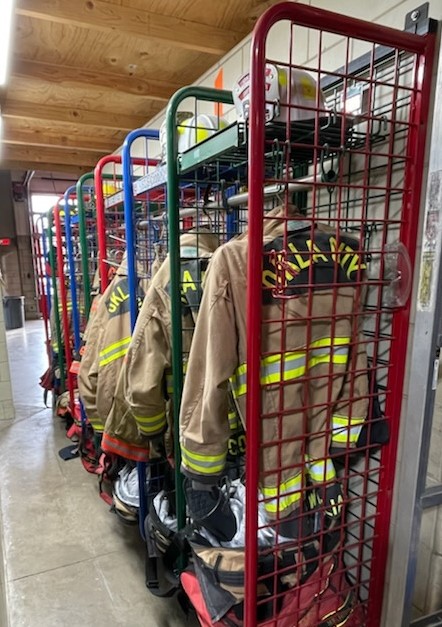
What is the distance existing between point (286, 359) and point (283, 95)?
702 millimetres

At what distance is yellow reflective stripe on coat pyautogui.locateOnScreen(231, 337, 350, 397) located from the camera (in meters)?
1.08

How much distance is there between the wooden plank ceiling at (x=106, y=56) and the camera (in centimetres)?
189

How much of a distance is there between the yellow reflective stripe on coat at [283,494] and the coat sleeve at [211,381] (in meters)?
0.15

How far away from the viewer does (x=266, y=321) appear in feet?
3.38

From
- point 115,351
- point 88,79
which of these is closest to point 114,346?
point 115,351

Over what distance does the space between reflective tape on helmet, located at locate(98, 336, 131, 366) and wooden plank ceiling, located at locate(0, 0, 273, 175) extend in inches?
59.4

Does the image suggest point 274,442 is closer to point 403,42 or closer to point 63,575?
point 403,42

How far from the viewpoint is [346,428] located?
1224mm

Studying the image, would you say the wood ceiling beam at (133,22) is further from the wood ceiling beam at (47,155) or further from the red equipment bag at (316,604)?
the wood ceiling beam at (47,155)

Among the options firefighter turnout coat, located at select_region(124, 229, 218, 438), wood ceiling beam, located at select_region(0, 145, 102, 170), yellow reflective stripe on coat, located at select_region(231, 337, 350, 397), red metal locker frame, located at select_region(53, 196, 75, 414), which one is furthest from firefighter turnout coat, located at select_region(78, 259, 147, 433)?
wood ceiling beam, located at select_region(0, 145, 102, 170)

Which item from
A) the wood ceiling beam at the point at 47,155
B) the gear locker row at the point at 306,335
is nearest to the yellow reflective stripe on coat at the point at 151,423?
the gear locker row at the point at 306,335

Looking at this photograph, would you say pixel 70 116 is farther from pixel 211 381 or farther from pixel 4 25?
pixel 211 381

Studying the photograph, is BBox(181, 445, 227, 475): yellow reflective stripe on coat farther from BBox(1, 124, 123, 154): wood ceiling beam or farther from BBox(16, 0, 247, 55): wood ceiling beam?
BBox(1, 124, 123, 154): wood ceiling beam

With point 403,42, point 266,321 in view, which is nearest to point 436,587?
point 266,321
